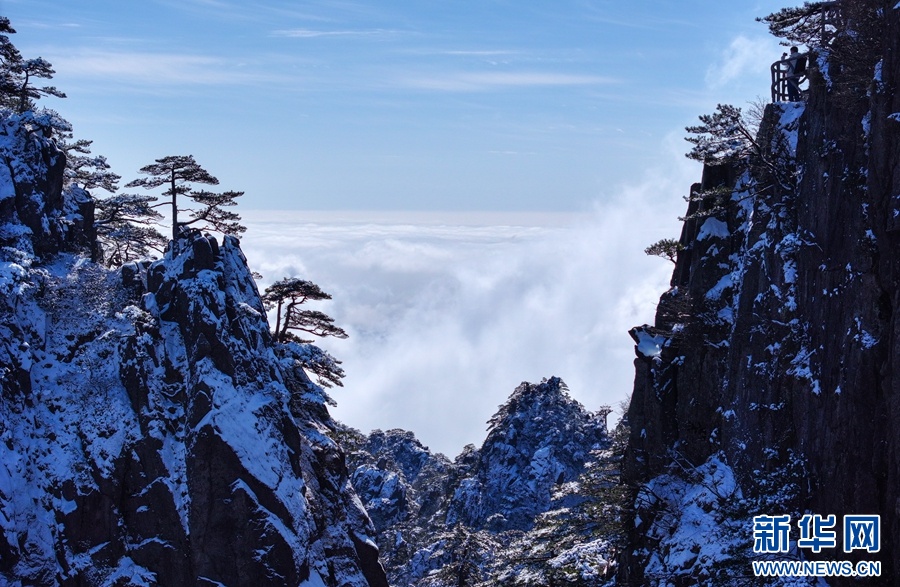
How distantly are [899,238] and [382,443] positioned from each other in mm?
77928

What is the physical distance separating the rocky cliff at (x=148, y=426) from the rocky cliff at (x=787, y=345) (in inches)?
605

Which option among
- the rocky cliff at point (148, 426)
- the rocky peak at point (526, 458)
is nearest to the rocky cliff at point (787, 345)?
the rocky cliff at point (148, 426)

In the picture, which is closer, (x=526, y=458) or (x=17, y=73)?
(x=17, y=73)

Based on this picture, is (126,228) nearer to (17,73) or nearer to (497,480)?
(17,73)

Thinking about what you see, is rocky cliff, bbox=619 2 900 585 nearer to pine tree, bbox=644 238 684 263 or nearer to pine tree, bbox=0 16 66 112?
pine tree, bbox=644 238 684 263

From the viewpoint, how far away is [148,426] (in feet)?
117

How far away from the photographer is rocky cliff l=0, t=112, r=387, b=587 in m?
33.7

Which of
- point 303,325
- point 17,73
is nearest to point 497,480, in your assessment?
point 303,325

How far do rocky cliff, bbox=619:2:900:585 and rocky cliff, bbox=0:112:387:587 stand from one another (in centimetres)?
1536

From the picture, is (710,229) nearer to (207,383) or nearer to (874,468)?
(874,468)

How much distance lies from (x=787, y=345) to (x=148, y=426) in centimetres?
2672

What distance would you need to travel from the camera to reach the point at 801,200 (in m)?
29.0

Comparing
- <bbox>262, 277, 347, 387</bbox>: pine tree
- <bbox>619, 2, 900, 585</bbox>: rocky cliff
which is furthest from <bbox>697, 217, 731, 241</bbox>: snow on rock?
<bbox>262, 277, 347, 387</bbox>: pine tree

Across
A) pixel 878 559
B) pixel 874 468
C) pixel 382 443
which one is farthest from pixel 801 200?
pixel 382 443
